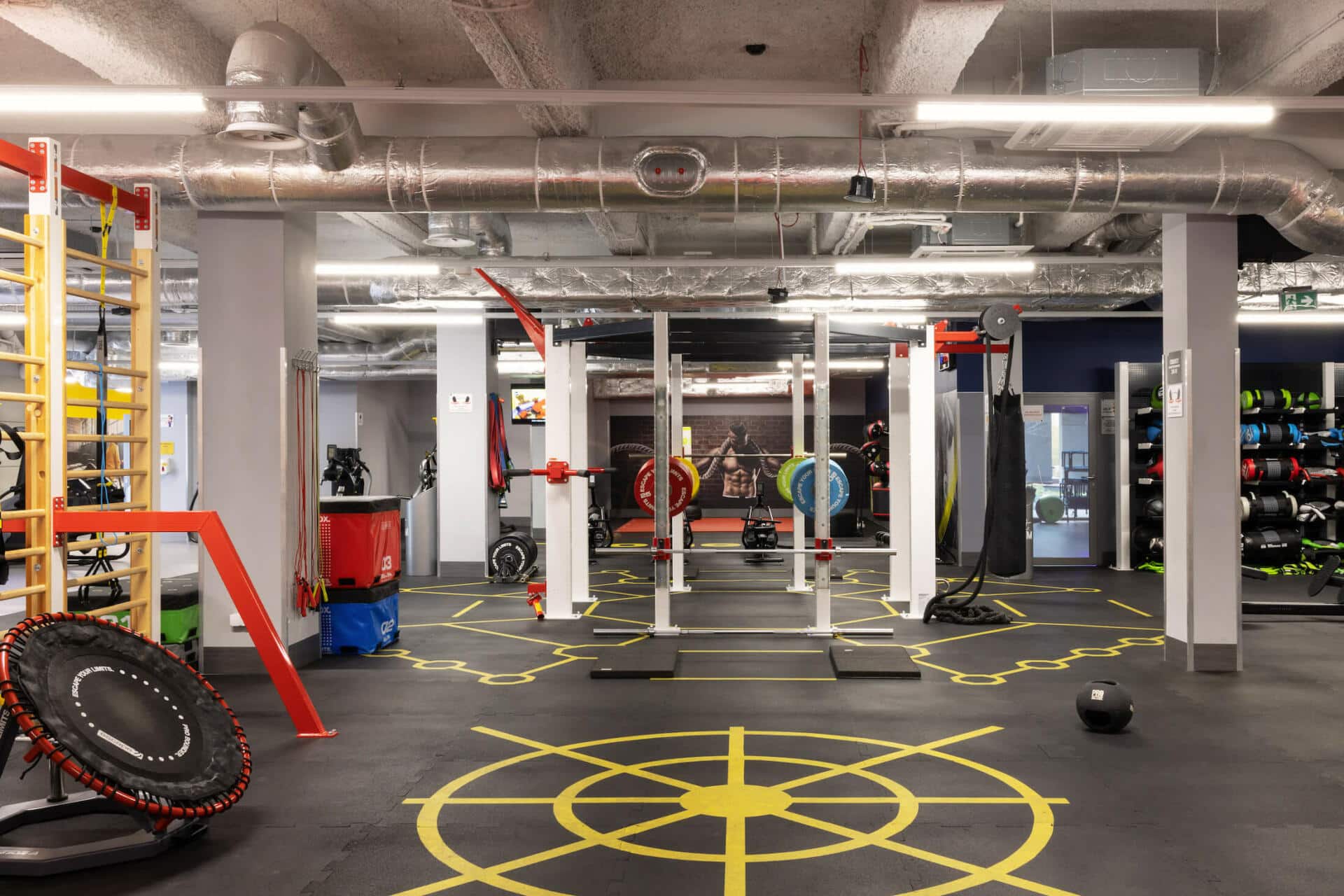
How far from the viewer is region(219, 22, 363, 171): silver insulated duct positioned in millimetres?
4789

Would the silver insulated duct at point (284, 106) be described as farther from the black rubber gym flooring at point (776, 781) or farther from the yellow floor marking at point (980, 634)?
the yellow floor marking at point (980, 634)

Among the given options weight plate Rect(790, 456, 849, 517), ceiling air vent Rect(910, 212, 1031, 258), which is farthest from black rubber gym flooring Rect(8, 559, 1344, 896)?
ceiling air vent Rect(910, 212, 1031, 258)

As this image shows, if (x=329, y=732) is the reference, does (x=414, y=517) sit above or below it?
above

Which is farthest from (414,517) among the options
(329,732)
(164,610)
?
(329,732)

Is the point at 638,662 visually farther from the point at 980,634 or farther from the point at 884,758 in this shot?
the point at 980,634

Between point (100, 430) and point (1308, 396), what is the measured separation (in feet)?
45.2

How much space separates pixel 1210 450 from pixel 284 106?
252 inches

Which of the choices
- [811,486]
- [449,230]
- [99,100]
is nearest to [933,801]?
[811,486]

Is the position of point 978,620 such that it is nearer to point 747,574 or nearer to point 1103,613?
point 1103,613

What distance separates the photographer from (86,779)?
10.2ft

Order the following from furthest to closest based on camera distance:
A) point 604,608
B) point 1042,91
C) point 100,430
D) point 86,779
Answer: point 604,608, point 1042,91, point 100,430, point 86,779

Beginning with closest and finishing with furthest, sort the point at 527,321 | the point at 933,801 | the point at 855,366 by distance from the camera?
1. the point at 933,801
2. the point at 527,321
3. the point at 855,366

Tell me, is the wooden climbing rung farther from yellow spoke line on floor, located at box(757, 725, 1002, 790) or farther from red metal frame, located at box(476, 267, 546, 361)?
yellow spoke line on floor, located at box(757, 725, 1002, 790)

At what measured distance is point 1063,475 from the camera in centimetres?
1269
